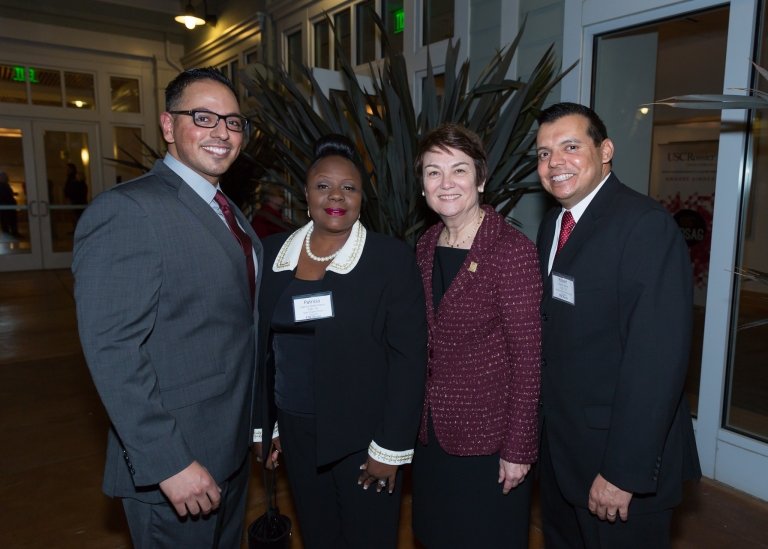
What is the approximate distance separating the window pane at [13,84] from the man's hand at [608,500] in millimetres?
10491

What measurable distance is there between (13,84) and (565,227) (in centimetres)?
1027

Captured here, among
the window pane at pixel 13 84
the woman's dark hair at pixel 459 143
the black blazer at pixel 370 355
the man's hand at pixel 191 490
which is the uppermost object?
the window pane at pixel 13 84

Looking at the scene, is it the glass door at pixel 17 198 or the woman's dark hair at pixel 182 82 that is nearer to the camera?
the woman's dark hair at pixel 182 82

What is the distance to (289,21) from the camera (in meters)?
6.24

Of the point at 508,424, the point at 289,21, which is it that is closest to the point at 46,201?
the point at 289,21

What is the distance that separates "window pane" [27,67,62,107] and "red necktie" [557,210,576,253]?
10.2 metres

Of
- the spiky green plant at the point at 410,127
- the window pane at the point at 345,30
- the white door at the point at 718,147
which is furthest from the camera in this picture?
the window pane at the point at 345,30

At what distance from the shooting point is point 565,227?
1542 mm

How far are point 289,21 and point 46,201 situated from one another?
5817mm

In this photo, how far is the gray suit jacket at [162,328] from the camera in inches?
45.5

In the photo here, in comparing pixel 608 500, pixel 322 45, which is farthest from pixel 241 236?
pixel 322 45

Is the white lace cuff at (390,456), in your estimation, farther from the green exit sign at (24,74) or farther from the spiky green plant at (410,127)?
the green exit sign at (24,74)

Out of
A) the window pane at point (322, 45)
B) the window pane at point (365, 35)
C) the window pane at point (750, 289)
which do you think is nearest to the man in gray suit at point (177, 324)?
the window pane at point (750, 289)

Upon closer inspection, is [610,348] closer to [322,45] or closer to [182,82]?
[182,82]
